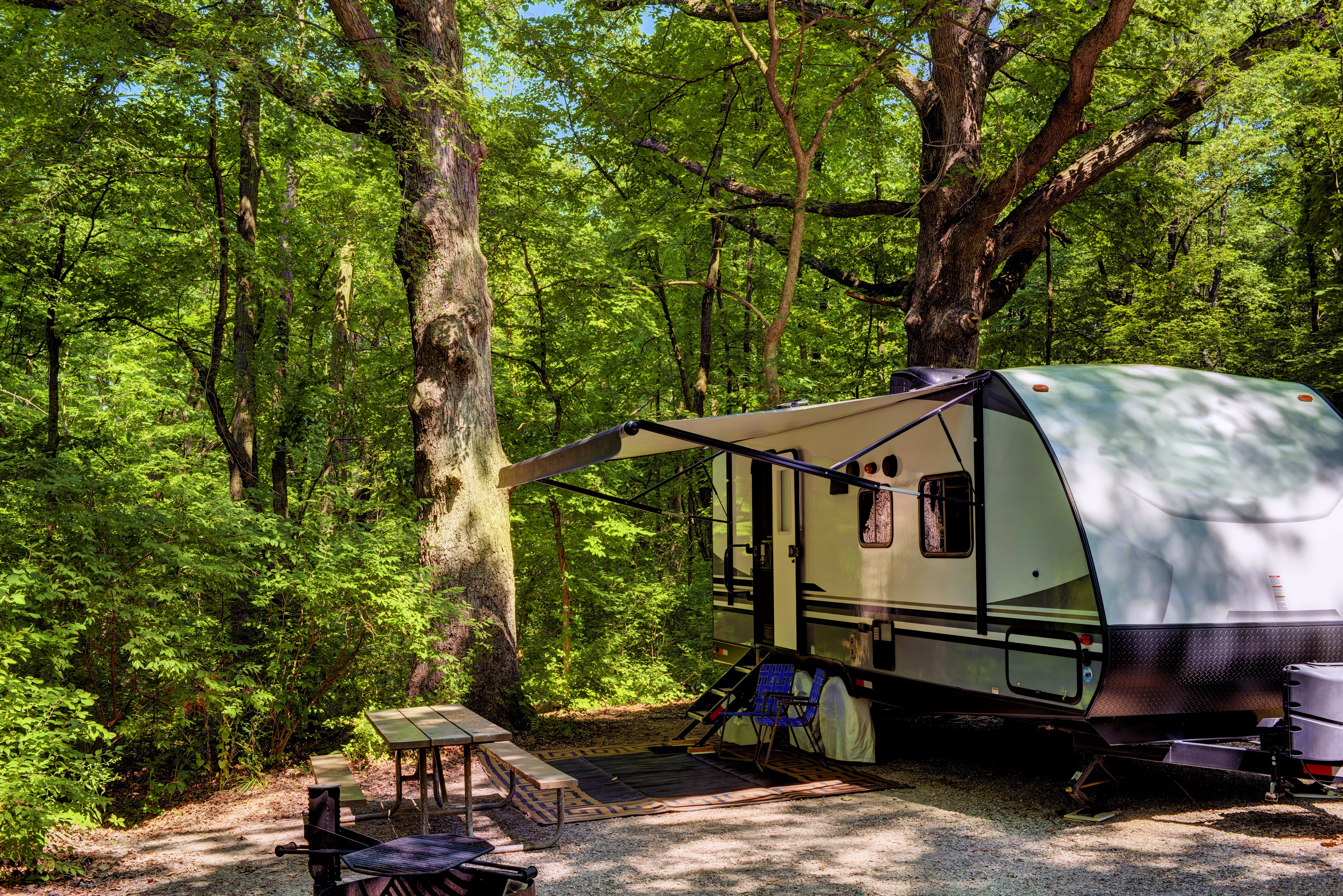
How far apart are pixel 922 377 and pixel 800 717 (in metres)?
2.79

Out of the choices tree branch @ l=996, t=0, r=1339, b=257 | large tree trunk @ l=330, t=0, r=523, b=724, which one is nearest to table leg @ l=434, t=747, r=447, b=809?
large tree trunk @ l=330, t=0, r=523, b=724

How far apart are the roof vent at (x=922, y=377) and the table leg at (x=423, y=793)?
3958 millimetres

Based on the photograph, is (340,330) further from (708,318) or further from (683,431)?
(708,318)

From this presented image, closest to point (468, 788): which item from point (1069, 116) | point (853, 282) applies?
point (1069, 116)

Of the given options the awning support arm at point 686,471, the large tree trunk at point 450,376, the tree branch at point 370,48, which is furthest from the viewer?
the awning support arm at point 686,471

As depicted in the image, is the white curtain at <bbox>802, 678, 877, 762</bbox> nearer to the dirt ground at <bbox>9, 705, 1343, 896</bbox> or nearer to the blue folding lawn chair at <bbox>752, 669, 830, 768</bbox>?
the blue folding lawn chair at <bbox>752, 669, 830, 768</bbox>

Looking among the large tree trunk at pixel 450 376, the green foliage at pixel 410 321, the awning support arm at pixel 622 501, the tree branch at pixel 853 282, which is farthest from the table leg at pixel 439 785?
the tree branch at pixel 853 282

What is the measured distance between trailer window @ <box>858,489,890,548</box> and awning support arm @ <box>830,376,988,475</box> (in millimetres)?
769

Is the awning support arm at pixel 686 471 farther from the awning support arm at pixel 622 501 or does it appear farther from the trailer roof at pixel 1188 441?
the trailer roof at pixel 1188 441

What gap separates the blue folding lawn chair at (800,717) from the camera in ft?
24.7

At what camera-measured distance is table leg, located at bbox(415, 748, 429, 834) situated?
5.46 meters

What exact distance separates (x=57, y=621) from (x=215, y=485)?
282 inches

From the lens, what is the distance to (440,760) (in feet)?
21.2

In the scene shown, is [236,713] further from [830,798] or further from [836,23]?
[836,23]
